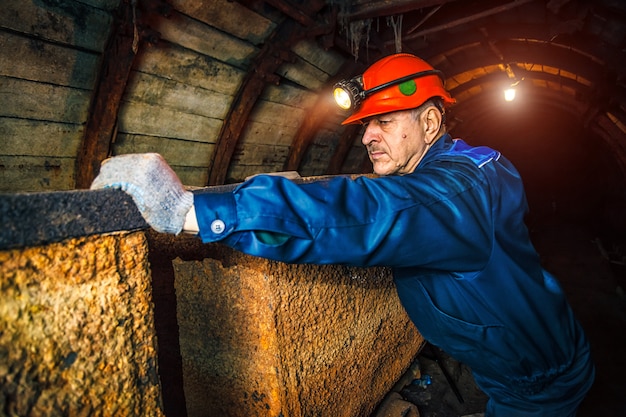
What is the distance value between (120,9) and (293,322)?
10.3 ft

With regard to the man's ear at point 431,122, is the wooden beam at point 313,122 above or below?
above

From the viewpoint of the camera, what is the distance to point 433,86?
80.5 inches

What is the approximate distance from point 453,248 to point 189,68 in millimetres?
3604

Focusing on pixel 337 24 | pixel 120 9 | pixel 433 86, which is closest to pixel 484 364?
pixel 433 86

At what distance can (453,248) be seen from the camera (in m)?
1.19

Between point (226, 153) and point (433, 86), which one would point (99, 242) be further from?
point (226, 153)

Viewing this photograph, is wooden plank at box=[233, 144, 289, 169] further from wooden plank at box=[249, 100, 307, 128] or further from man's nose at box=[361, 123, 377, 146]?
man's nose at box=[361, 123, 377, 146]

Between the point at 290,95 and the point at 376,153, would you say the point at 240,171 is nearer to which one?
the point at 290,95

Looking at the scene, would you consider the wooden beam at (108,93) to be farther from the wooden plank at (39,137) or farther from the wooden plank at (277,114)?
the wooden plank at (277,114)

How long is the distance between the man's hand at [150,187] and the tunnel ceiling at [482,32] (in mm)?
3242

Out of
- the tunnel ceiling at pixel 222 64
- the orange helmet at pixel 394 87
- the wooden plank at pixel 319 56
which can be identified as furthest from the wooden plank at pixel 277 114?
the orange helmet at pixel 394 87

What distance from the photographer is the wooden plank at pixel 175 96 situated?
137 inches

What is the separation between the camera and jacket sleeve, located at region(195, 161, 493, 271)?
3.14 feet

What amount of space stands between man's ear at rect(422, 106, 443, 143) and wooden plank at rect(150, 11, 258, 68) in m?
2.66
